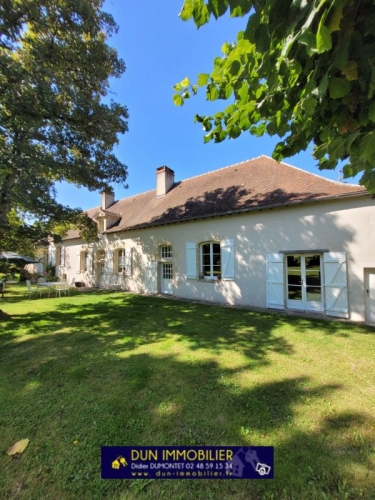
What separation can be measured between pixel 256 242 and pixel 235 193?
2.80 m

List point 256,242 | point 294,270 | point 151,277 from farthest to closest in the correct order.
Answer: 1. point 151,277
2. point 256,242
3. point 294,270

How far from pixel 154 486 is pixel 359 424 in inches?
87.3

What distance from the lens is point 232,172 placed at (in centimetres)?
1179

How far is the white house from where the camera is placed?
22.3 feet

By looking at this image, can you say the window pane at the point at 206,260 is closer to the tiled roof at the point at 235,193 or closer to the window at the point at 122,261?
the tiled roof at the point at 235,193


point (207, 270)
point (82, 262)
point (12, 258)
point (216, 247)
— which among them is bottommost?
point (207, 270)

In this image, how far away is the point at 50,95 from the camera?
6176 millimetres

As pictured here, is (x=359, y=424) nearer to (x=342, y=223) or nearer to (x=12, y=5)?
(x=342, y=223)

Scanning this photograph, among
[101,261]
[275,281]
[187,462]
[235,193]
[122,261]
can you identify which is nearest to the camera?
[187,462]

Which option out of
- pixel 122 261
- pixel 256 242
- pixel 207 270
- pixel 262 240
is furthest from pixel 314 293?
pixel 122 261

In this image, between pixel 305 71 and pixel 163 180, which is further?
pixel 163 180

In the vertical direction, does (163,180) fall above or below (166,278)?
above

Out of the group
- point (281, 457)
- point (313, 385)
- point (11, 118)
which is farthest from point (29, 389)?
point (11, 118)

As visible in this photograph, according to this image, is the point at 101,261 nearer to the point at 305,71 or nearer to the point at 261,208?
the point at 261,208
